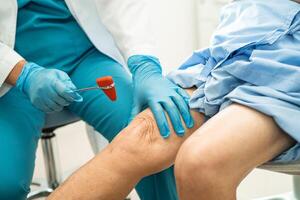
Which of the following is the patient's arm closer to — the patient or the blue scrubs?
the patient

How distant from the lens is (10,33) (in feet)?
4.43

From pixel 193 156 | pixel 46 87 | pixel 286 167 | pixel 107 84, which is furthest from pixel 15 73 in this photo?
pixel 286 167

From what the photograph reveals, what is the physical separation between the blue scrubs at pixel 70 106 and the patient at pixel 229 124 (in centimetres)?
25

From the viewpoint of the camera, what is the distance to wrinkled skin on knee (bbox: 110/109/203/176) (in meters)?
1.02

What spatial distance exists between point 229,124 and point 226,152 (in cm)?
6

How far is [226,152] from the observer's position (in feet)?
2.98

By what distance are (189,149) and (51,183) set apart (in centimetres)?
115

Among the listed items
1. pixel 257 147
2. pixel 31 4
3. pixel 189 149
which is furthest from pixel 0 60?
pixel 257 147

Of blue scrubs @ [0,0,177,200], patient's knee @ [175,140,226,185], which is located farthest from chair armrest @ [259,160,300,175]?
blue scrubs @ [0,0,177,200]

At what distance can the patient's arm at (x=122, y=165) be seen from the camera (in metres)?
1.01

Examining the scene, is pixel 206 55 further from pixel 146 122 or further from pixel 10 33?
pixel 10 33

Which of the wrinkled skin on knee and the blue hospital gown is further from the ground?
the blue hospital gown

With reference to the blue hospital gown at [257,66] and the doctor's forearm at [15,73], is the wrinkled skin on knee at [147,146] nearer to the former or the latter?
the blue hospital gown at [257,66]

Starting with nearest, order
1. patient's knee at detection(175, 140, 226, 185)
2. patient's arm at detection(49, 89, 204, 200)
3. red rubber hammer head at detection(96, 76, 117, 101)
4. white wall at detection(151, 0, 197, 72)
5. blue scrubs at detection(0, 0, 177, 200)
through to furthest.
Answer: patient's knee at detection(175, 140, 226, 185) → patient's arm at detection(49, 89, 204, 200) → red rubber hammer head at detection(96, 76, 117, 101) → blue scrubs at detection(0, 0, 177, 200) → white wall at detection(151, 0, 197, 72)
